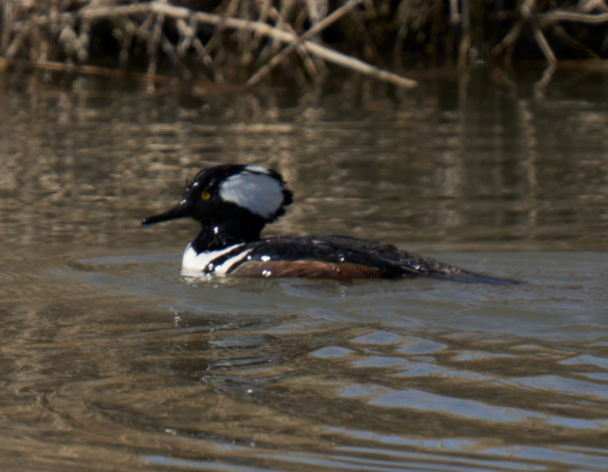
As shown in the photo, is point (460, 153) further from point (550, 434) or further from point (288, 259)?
point (550, 434)

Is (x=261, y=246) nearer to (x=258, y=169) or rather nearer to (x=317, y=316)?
(x=258, y=169)

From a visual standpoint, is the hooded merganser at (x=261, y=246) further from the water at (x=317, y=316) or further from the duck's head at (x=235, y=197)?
the water at (x=317, y=316)

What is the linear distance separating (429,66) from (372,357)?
42.6ft

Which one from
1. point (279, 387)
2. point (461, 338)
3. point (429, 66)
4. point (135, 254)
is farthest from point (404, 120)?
point (279, 387)

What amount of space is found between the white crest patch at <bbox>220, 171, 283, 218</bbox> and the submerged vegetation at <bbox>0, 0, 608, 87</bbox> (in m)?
4.98

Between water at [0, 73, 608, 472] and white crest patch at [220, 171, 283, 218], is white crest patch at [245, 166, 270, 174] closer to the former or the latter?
white crest patch at [220, 171, 283, 218]

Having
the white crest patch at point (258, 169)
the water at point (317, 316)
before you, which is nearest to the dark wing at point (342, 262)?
the water at point (317, 316)

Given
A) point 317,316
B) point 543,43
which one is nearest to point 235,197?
point 317,316

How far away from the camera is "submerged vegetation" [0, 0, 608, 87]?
13.4 meters

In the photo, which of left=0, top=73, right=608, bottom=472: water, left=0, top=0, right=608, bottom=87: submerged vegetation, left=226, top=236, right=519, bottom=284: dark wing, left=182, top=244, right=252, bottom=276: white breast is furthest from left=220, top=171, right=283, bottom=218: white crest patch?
left=0, top=0, right=608, bottom=87: submerged vegetation

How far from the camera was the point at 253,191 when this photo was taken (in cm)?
657

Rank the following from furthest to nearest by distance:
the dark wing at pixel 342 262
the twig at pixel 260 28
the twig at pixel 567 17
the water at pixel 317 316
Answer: the twig at pixel 567 17 → the twig at pixel 260 28 → the dark wing at pixel 342 262 → the water at pixel 317 316

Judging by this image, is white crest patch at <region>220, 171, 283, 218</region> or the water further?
white crest patch at <region>220, 171, 283, 218</region>

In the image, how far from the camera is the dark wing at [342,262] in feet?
19.4
